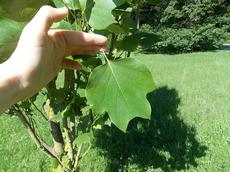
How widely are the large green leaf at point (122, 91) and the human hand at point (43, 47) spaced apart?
0.09 m

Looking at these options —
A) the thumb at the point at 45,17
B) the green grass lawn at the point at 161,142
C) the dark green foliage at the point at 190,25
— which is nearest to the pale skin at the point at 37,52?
the thumb at the point at 45,17

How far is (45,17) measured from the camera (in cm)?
81

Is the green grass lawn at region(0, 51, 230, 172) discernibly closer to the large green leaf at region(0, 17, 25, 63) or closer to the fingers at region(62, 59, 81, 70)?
the fingers at region(62, 59, 81, 70)

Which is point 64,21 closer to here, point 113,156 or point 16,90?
point 16,90

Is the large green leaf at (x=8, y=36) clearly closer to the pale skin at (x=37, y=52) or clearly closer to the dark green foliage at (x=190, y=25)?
the pale skin at (x=37, y=52)

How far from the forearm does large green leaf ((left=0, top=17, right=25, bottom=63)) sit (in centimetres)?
5

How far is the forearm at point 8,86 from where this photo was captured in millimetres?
835

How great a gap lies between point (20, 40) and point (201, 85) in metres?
7.09

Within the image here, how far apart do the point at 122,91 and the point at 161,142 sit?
401cm

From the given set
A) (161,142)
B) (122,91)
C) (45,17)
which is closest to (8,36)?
(45,17)

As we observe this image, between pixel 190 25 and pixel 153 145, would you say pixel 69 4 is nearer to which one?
pixel 153 145

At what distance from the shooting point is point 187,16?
15.4 metres

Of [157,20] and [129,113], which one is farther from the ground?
[129,113]

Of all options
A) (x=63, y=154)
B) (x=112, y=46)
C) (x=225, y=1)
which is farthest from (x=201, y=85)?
(x=225, y=1)
